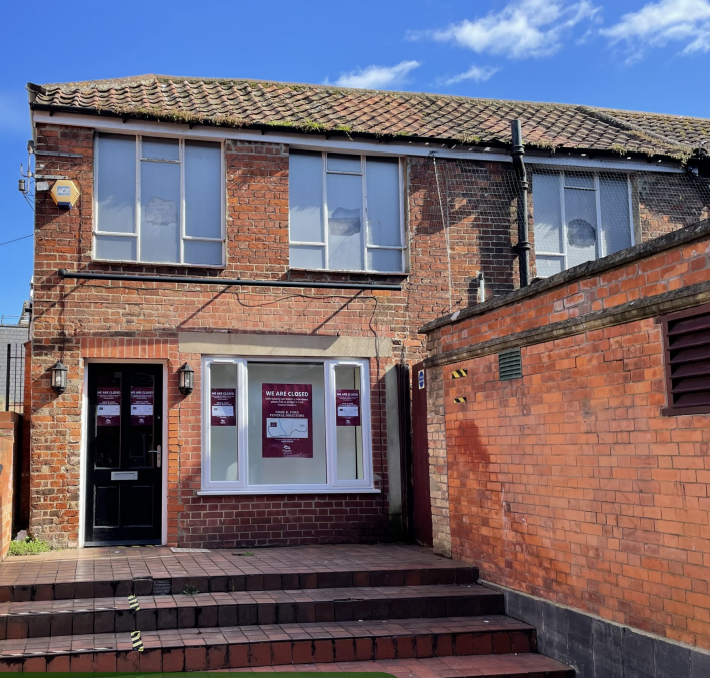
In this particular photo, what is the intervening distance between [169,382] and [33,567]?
118 inches

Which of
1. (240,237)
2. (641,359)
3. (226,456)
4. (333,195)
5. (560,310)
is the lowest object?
(226,456)

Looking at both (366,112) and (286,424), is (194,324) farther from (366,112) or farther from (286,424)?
(366,112)

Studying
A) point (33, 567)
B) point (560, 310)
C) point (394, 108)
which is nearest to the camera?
point (560, 310)

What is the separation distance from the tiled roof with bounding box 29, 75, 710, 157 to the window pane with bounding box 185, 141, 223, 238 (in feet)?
1.64

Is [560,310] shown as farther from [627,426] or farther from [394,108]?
[394,108]

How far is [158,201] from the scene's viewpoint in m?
11.2

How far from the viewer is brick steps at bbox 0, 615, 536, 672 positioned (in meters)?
6.44

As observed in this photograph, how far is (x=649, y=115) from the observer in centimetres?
1542

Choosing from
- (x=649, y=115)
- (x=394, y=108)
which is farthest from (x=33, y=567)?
(x=649, y=115)

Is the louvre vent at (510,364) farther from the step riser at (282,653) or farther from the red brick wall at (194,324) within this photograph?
the red brick wall at (194,324)

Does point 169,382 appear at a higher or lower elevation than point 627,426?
higher

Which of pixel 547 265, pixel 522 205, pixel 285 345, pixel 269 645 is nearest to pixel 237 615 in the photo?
pixel 269 645

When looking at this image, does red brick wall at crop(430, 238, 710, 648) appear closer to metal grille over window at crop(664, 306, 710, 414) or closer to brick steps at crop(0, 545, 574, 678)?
metal grille over window at crop(664, 306, 710, 414)

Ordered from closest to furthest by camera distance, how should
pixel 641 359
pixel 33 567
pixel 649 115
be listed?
pixel 641 359 → pixel 33 567 → pixel 649 115
